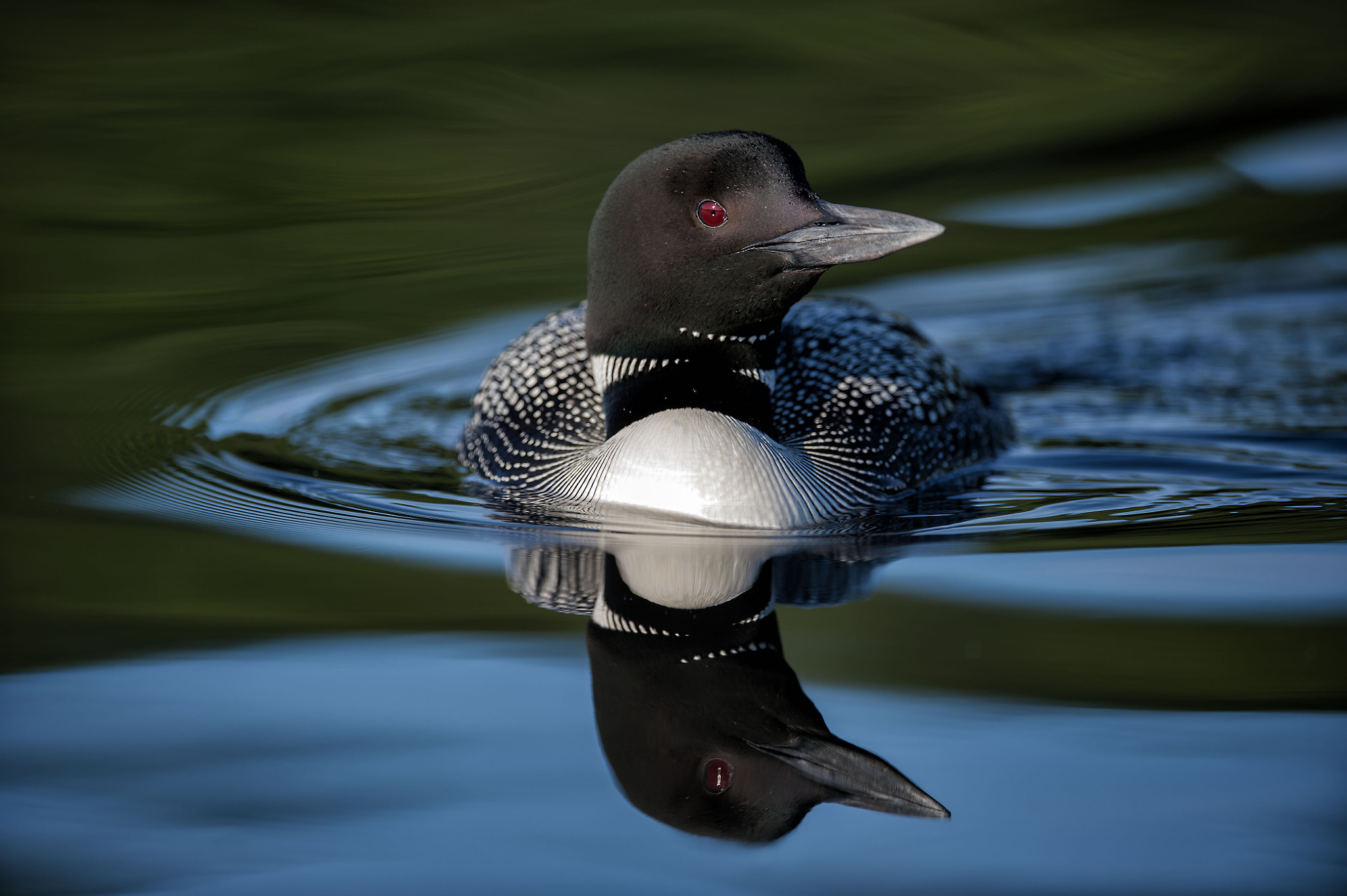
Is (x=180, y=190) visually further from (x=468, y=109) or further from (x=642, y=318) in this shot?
(x=642, y=318)

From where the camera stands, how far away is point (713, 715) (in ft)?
9.60

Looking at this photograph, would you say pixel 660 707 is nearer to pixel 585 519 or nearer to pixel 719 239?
pixel 585 519

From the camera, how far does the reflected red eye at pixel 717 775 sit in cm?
270

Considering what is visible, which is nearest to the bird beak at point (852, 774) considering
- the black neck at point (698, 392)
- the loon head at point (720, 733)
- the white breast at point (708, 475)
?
the loon head at point (720, 733)

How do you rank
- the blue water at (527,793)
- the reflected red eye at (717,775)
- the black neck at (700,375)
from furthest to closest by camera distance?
the black neck at (700,375) < the reflected red eye at (717,775) < the blue water at (527,793)

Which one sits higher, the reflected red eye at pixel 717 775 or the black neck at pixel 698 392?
the black neck at pixel 698 392

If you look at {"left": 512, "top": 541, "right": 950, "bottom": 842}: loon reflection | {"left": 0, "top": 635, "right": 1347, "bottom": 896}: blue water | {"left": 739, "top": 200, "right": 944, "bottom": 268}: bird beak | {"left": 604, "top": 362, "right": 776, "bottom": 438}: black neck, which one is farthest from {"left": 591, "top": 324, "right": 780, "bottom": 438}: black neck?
{"left": 0, "top": 635, "right": 1347, "bottom": 896}: blue water

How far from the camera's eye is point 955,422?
5.09 m

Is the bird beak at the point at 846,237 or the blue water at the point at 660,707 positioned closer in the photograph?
the blue water at the point at 660,707

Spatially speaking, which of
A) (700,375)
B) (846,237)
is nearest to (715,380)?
(700,375)

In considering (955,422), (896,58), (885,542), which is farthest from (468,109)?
(885,542)

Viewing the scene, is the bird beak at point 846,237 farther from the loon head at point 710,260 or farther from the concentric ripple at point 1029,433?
the concentric ripple at point 1029,433

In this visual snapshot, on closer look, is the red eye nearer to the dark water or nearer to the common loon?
the common loon

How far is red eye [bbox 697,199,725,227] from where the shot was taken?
162 inches
